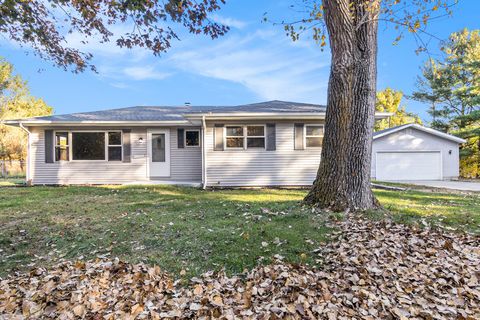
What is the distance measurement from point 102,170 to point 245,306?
35.3ft

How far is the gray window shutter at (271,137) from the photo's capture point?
10.6m

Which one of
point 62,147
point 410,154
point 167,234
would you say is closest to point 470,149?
point 410,154

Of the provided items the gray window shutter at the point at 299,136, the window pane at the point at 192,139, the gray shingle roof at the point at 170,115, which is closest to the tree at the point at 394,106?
the gray shingle roof at the point at 170,115

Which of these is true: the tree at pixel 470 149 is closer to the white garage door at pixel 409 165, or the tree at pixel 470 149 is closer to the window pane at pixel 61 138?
the white garage door at pixel 409 165

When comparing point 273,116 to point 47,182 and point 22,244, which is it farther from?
point 47,182

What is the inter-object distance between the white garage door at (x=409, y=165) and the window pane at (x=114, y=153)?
1426 cm

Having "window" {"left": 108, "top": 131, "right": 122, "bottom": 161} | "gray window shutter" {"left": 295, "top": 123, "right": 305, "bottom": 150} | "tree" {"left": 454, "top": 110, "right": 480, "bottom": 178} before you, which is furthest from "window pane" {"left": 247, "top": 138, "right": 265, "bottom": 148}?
"tree" {"left": 454, "top": 110, "right": 480, "bottom": 178}

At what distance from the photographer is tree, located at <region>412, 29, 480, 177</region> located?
20078 mm

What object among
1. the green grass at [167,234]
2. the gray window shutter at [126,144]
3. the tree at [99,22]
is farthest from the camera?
the gray window shutter at [126,144]

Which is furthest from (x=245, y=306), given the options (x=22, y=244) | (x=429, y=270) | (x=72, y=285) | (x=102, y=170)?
(x=102, y=170)

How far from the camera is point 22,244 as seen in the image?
4.32m

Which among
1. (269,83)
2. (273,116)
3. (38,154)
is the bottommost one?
(38,154)

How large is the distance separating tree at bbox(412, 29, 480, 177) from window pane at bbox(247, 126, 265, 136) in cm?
1576

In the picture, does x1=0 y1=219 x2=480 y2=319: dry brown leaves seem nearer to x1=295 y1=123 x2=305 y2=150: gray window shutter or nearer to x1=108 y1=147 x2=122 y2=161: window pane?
x1=295 y1=123 x2=305 y2=150: gray window shutter
